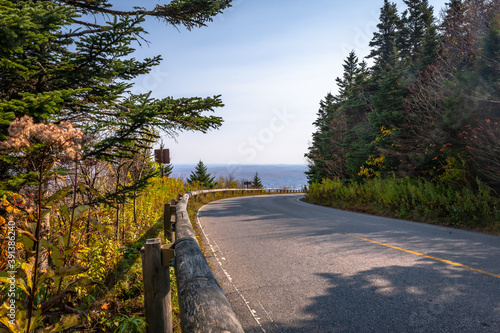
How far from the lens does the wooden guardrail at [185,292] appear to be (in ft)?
5.89

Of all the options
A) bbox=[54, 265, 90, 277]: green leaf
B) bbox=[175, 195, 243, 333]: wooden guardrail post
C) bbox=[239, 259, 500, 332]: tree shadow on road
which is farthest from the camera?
bbox=[239, 259, 500, 332]: tree shadow on road

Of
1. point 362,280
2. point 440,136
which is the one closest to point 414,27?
point 440,136

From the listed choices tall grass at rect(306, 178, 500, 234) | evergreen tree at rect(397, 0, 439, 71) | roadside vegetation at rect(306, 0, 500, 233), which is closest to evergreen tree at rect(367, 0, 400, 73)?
evergreen tree at rect(397, 0, 439, 71)

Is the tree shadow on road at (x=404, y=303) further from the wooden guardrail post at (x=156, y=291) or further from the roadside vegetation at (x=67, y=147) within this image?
the roadside vegetation at (x=67, y=147)

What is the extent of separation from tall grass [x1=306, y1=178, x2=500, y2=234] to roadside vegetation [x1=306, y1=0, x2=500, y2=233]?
0.03 meters

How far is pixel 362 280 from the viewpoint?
16.6 ft

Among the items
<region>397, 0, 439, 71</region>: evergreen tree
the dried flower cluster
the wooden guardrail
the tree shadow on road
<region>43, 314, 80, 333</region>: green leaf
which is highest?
<region>397, 0, 439, 71</region>: evergreen tree

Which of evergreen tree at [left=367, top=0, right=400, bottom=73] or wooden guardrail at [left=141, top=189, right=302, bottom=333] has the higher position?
evergreen tree at [left=367, top=0, right=400, bottom=73]

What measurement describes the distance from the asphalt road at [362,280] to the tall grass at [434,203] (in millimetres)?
2016

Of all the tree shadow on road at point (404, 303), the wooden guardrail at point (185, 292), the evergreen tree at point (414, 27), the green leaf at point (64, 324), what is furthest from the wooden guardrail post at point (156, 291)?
the evergreen tree at point (414, 27)

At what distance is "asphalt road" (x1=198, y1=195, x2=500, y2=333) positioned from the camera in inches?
146

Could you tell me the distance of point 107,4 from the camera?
6.55 m

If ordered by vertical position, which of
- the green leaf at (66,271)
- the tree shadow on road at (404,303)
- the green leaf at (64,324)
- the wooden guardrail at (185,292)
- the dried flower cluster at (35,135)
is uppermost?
the dried flower cluster at (35,135)

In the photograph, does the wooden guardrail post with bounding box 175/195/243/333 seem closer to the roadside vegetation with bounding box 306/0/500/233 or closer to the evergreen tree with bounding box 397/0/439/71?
the roadside vegetation with bounding box 306/0/500/233
